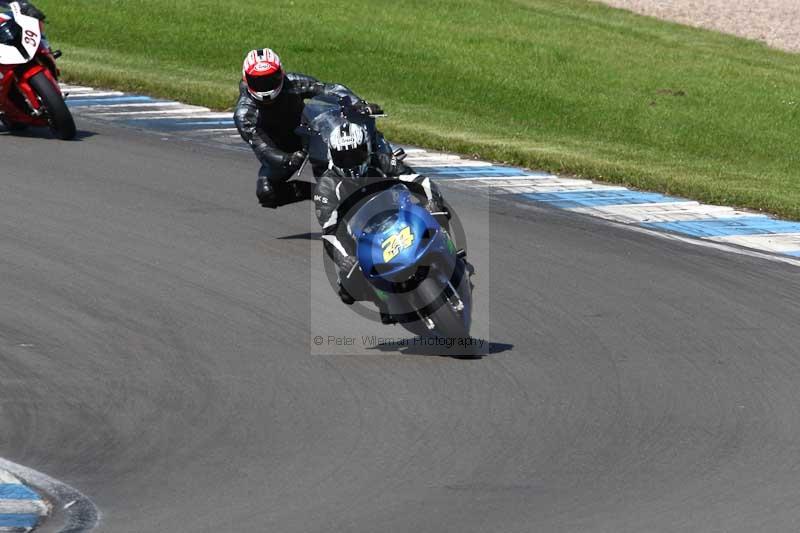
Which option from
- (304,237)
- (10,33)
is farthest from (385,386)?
(10,33)

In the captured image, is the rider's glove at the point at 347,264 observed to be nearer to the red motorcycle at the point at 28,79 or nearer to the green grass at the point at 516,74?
the green grass at the point at 516,74

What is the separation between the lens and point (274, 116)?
12.3m

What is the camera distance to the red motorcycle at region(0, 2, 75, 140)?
15.8 m

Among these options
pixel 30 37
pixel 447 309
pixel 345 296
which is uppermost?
pixel 30 37

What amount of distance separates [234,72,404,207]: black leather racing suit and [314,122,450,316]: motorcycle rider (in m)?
1.50

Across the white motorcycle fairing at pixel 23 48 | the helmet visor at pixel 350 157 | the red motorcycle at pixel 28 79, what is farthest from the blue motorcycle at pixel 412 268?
the white motorcycle fairing at pixel 23 48

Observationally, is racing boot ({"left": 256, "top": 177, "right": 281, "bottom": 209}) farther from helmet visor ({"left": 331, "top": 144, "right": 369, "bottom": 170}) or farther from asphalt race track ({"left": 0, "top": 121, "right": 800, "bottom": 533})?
helmet visor ({"left": 331, "top": 144, "right": 369, "bottom": 170})

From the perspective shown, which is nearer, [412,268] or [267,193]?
[412,268]

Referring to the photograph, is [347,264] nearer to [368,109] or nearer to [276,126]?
[368,109]

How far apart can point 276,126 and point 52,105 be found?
445cm

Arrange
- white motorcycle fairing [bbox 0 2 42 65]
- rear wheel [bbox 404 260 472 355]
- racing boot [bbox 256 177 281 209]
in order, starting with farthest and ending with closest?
white motorcycle fairing [bbox 0 2 42 65], racing boot [bbox 256 177 281 209], rear wheel [bbox 404 260 472 355]

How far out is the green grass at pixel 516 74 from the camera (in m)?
17.4

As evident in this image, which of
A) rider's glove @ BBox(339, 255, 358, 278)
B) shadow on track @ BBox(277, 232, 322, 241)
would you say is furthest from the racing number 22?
shadow on track @ BBox(277, 232, 322, 241)

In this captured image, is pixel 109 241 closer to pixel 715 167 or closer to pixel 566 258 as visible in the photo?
pixel 566 258
